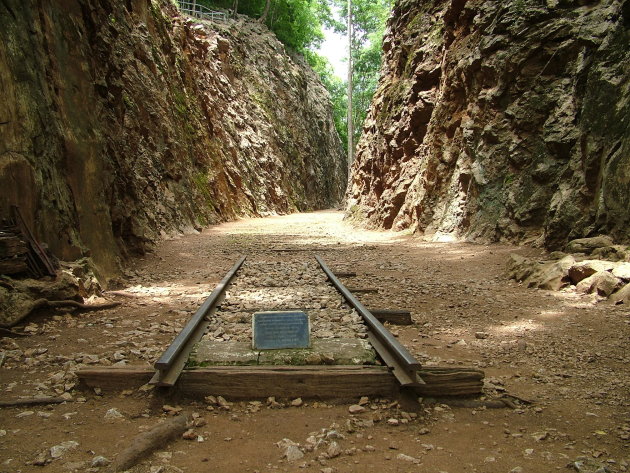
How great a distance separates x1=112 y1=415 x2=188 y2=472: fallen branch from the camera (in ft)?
7.51

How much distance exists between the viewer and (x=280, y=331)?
364cm

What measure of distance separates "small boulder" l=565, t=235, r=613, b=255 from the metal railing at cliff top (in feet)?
96.8

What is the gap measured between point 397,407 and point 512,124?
909 cm

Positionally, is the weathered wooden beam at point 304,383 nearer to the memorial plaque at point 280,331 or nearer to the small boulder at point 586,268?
the memorial plaque at point 280,331

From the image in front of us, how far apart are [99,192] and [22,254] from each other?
2.55 meters

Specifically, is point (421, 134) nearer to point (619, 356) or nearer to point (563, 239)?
point (563, 239)

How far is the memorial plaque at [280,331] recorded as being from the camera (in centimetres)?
360

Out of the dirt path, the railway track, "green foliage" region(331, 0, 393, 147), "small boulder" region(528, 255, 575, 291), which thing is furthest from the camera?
"green foliage" region(331, 0, 393, 147)

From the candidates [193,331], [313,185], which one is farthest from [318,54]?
[193,331]

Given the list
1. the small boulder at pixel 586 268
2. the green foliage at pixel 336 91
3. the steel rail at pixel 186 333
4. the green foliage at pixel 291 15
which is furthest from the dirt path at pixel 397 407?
the green foliage at pixel 336 91

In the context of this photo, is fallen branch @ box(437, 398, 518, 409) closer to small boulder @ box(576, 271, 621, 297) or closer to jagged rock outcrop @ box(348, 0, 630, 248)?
small boulder @ box(576, 271, 621, 297)

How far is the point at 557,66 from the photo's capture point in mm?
9523

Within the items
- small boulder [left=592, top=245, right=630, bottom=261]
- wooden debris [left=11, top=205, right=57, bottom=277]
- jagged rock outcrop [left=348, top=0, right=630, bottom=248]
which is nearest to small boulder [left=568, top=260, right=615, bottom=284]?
small boulder [left=592, top=245, right=630, bottom=261]

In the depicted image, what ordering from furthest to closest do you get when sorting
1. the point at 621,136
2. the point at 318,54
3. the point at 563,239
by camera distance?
the point at 318,54, the point at 563,239, the point at 621,136
